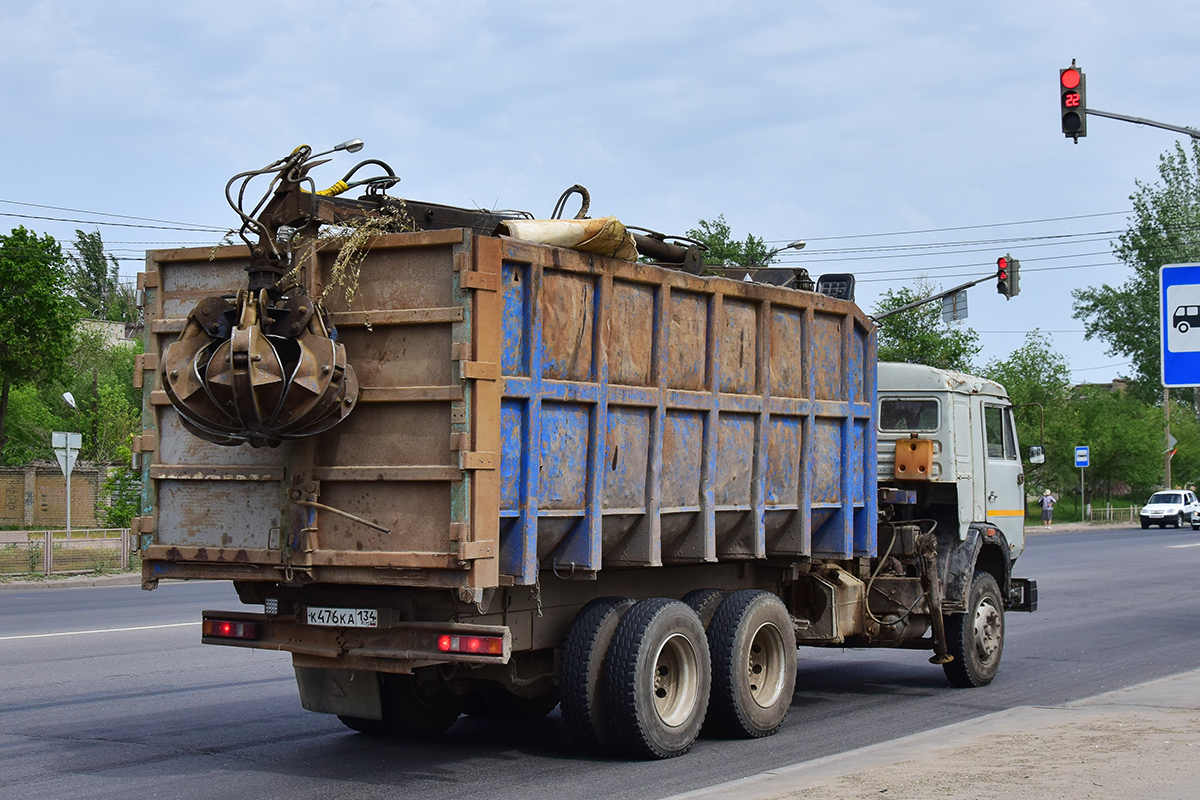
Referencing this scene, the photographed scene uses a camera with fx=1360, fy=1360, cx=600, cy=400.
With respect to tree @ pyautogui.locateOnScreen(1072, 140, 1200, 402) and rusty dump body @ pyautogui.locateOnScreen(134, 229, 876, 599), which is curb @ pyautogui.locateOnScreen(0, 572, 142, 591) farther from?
tree @ pyautogui.locateOnScreen(1072, 140, 1200, 402)

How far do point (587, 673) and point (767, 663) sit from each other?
2010mm

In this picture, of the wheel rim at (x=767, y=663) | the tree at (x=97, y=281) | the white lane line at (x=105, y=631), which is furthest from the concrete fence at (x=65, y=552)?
the tree at (x=97, y=281)

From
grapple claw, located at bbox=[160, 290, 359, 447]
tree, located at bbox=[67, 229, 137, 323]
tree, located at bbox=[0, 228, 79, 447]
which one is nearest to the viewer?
grapple claw, located at bbox=[160, 290, 359, 447]

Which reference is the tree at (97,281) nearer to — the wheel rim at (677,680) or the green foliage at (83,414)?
the green foliage at (83,414)

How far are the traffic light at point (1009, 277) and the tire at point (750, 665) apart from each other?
2322 centimetres

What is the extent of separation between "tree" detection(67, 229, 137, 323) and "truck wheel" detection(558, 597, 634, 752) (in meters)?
82.3

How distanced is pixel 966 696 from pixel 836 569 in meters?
1.76

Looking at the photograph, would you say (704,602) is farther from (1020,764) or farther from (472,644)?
(1020,764)

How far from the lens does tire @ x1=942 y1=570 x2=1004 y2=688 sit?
38.4 feet

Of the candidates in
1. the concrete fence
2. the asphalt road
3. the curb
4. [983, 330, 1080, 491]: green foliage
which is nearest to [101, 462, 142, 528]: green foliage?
the concrete fence

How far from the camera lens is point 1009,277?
31.3 metres

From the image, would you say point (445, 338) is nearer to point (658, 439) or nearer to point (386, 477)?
point (386, 477)

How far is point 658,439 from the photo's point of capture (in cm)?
854

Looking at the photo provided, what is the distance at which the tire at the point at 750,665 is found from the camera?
905 cm
